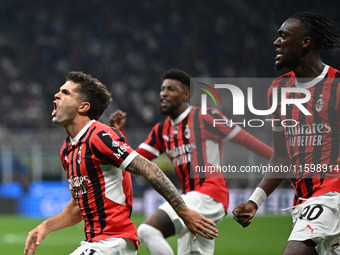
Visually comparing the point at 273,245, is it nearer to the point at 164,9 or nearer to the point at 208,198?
the point at 208,198

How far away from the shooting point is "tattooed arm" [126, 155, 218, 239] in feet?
12.4

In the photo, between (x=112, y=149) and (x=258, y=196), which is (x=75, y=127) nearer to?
(x=112, y=149)

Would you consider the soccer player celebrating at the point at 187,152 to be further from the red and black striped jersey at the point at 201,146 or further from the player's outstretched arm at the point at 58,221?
the player's outstretched arm at the point at 58,221

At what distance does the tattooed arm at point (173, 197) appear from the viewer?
3.79 m

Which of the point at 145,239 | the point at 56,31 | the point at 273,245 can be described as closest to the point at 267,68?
the point at 273,245

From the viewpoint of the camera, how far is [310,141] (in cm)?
426


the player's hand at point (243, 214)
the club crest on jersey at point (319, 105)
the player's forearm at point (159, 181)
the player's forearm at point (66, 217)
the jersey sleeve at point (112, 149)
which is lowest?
the player's hand at point (243, 214)

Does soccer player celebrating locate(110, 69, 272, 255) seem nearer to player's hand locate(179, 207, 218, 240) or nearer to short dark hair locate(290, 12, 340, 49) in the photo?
short dark hair locate(290, 12, 340, 49)

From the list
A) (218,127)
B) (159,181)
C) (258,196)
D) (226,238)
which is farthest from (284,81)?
(226,238)

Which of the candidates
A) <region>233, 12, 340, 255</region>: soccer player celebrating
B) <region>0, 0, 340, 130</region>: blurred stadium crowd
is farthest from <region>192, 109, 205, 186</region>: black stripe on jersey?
<region>0, 0, 340, 130</region>: blurred stadium crowd

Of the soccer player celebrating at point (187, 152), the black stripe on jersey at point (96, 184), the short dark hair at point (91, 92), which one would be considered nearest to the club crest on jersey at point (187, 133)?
the soccer player celebrating at point (187, 152)

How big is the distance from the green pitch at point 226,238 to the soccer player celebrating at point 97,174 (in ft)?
18.3

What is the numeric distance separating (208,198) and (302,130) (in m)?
2.10

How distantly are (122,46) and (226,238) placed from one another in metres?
15.8
